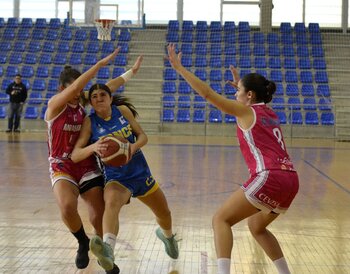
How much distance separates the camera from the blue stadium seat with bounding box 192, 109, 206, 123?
20359 mm

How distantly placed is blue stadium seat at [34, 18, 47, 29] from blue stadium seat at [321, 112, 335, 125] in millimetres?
12189

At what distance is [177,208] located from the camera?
7082 mm

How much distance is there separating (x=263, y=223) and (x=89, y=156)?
136 centimetres

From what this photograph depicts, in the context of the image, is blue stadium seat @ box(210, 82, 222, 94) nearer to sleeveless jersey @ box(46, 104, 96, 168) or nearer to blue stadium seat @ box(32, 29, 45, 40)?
blue stadium seat @ box(32, 29, 45, 40)

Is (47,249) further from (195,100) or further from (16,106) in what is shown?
(195,100)

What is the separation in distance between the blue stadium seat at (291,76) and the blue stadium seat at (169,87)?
4.16 m

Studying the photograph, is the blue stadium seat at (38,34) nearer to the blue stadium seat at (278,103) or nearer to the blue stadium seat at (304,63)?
the blue stadium seat at (278,103)

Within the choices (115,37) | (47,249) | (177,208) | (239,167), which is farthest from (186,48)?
(47,249)

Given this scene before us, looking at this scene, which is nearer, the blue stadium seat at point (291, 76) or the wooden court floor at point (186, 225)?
the wooden court floor at point (186, 225)

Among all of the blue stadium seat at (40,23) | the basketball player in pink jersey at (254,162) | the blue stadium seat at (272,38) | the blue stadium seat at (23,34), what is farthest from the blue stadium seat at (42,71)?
the basketball player in pink jersey at (254,162)

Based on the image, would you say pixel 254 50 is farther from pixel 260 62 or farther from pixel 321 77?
pixel 321 77

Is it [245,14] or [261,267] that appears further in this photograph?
[245,14]

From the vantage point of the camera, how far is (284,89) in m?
21.4

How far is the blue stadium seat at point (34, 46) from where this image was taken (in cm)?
2380
